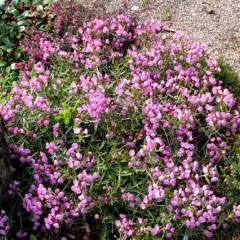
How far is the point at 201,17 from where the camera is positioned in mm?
5422

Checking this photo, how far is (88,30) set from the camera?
468 cm

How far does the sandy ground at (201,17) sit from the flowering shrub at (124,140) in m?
0.57

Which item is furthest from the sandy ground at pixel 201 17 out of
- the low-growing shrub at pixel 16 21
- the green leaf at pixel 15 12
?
the green leaf at pixel 15 12

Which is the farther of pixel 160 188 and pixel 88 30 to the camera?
pixel 88 30

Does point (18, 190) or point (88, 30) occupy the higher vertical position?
point (88, 30)

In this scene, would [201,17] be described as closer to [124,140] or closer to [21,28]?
[21,28]

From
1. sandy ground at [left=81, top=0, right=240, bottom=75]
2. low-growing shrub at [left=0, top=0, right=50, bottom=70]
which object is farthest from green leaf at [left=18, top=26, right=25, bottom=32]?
sandy ground at [left=81, top=0, right=240, bottom=75]

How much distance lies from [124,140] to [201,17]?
2209 mm

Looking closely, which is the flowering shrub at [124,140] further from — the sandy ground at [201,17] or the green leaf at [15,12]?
the green leaf at [15,12]

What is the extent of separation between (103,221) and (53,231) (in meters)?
0.35

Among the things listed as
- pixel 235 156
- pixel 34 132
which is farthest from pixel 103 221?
pixel 235 156

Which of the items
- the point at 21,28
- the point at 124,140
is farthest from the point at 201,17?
the point at 124,140

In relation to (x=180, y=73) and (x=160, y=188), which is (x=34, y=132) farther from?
(x=180, y=73)

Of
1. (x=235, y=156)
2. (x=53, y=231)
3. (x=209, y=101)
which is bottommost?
(x=53, y=231)
